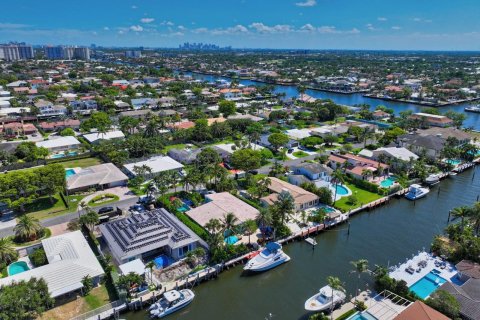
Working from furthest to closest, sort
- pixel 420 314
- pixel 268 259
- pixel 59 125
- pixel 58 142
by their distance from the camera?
1. pixel 59 125
2. pixel 58 142
3. pixel 268 259
4. pixel 420 314

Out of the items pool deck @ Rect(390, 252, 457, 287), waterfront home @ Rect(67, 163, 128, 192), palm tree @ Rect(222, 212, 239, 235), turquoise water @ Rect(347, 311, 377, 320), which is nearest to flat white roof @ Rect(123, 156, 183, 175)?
waterfront home @ Rect(67, 163, 128, 192)

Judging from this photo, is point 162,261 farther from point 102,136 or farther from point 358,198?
point 102,136

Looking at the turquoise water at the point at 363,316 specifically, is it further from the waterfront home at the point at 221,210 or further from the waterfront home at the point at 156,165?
the waterfront home at the point at 156,165

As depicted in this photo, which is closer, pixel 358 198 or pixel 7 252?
pixel 7 252

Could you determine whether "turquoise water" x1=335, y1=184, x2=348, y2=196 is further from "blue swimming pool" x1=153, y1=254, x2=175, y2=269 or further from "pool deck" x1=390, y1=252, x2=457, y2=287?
"blue swimming pool" x1=153, y1=254, x2=175, y2=269

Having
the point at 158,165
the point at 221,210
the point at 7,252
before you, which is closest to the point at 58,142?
the point at 158,165

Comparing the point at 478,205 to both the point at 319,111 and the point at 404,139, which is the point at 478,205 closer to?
the point at 404,139

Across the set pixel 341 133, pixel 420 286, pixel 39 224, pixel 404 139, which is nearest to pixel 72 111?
pixel 39 224
